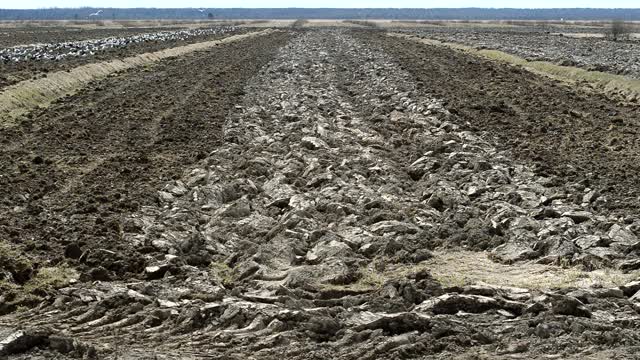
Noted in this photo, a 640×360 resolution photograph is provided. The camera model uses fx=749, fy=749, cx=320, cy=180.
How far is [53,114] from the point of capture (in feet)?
61.4

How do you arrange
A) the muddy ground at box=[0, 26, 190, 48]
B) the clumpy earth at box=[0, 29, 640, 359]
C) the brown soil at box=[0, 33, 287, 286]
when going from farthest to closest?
the muddy ground at box=[0, 26, 190, 48] < the brown soil at box=[0, 33, 287, 286] < the clumpy earth at box=[0, 29, 640, 359]

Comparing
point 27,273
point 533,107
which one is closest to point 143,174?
point 27,273

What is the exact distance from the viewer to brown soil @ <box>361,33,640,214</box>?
12383mm

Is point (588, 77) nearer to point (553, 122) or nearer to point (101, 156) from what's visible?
point (553, 122)

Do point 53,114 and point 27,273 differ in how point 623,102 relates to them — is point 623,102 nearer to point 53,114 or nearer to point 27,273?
point 53,114

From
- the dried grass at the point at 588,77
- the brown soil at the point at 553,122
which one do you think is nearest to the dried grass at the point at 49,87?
the brown soil at the point at 553,122

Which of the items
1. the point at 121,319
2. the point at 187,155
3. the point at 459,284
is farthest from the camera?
the point at 187,155

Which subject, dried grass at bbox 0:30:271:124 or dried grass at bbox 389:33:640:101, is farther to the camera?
dried grass at bbox 389:33:640:101

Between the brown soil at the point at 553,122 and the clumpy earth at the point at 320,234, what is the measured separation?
0.28 feet

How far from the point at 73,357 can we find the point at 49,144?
382 inches

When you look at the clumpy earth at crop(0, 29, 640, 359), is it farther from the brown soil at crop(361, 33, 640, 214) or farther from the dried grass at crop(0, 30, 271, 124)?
the dried grass at crop(0, 30, 271, 124)

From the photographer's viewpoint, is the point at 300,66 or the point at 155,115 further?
the point at 300,66

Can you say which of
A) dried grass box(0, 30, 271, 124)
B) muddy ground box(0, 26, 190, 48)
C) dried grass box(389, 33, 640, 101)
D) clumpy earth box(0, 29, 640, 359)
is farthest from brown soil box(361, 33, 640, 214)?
muddy ground box(0, 26, 190, 48)

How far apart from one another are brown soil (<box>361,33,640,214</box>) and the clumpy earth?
0.28 feet
